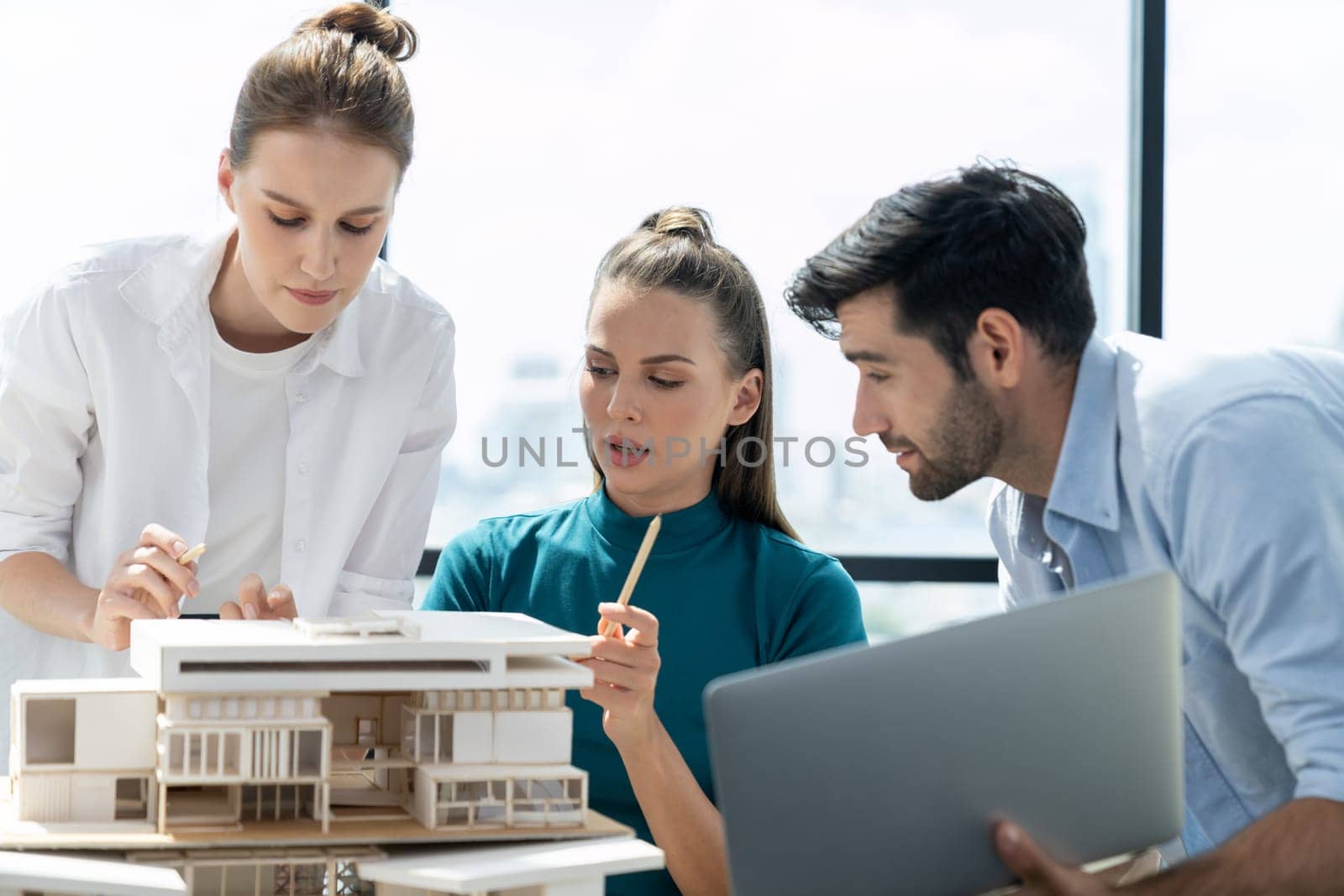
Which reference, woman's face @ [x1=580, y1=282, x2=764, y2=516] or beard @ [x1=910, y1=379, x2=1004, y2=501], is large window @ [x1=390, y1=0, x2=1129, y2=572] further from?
beard @ [x1=910, y1=379, x2=1004, y2=501]

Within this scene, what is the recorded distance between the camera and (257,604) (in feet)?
4.65

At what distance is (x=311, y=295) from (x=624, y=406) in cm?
43

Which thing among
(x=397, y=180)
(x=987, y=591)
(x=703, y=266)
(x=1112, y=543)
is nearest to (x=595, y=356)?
(x=703, y=266)

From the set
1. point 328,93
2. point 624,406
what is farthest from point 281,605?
point 328,93

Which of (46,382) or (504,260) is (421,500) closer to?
(46,382)

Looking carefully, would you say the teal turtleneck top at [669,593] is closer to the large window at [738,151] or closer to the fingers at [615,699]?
the fingers at [615,699]

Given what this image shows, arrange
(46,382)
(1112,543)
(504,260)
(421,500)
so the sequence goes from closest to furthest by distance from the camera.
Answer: (1112,543), (46,382), (421,500), (504,260)

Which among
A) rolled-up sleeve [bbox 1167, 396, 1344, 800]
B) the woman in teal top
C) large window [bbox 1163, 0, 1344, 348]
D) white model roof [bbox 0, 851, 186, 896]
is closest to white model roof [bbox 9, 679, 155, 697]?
white model roof [bbox 0, 851, 186, 896]

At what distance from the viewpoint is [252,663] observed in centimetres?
110

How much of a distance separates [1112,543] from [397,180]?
101cm

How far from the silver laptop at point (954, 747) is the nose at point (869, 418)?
0.47 meters

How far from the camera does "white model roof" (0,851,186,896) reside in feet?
3.22

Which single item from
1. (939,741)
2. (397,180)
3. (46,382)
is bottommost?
(939,741)

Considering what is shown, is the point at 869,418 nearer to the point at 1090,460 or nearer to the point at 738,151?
the point at 1090,460
